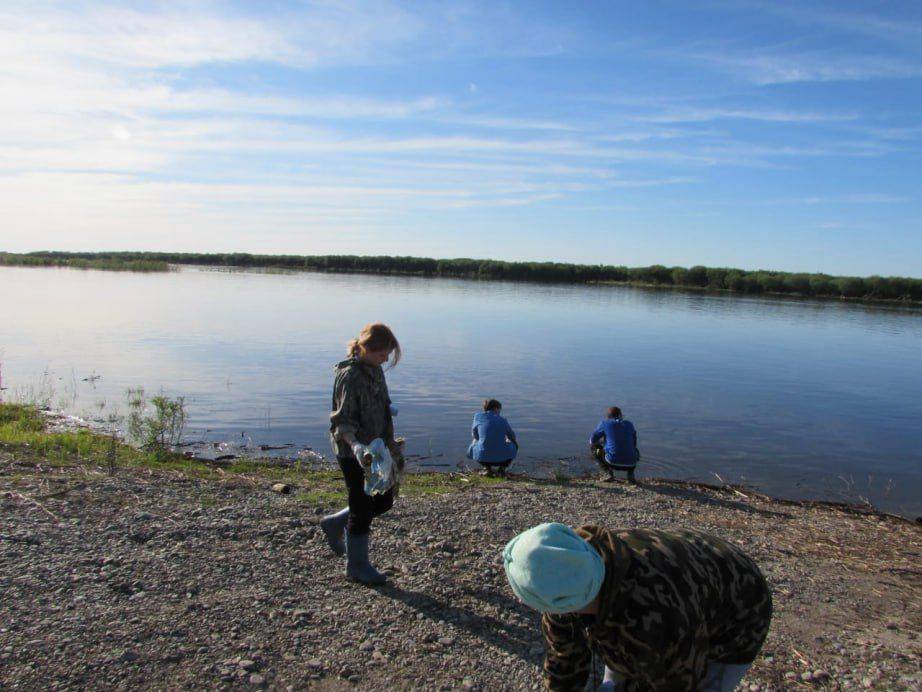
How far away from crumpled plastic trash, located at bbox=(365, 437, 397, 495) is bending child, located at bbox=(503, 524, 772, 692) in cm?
257

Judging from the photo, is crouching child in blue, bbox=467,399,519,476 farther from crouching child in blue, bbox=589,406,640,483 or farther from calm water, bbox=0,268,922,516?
crouching child in blue, bbox=589,406,640,483

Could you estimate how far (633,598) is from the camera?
8.29ft

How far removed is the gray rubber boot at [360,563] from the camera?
18.6 feet

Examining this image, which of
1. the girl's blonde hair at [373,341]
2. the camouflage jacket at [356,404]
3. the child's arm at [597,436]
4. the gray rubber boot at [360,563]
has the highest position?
the girl's blonde hair at [373,341]

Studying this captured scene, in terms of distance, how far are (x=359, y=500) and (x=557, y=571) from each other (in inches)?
130

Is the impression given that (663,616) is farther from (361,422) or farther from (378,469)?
(361,422)

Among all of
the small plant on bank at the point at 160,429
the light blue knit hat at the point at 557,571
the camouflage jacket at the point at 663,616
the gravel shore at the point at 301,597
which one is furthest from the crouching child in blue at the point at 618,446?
the light blue knit hat at the point at 557,571

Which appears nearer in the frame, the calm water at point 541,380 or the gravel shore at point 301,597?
the gravel shore at point 301,597

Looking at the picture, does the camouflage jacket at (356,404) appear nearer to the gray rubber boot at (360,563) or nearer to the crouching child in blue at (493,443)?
the gray rubber boot at (360,563)

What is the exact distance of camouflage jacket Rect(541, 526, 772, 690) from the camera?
254 cm

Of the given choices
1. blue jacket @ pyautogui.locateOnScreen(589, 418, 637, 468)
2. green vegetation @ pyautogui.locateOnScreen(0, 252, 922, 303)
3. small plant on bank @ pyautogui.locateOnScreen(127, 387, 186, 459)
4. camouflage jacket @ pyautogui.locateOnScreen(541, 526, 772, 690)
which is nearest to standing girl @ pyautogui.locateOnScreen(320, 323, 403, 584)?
camouflage jacket @ pyautogui.locateOnScreen(541, 526, 772, 690)

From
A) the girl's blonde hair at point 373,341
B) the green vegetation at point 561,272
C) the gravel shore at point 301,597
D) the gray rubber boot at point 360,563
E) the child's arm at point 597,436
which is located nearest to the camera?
the gravel shore at point 301,597

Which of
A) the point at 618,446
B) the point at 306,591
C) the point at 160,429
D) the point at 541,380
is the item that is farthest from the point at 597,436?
the point at 541,380

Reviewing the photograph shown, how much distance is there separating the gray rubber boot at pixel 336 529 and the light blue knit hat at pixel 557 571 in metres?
3.77
